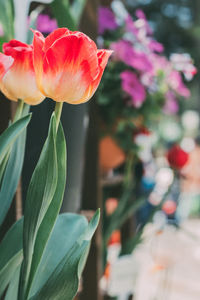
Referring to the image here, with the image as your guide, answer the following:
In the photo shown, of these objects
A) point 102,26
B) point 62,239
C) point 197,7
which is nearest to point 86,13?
point 102,26

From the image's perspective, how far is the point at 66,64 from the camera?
35cm

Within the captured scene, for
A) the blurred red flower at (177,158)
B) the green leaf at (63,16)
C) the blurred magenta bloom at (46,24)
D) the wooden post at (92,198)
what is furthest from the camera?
the blurred red flower at (177,158)

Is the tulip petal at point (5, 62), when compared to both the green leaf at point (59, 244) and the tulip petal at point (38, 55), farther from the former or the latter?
the green leaf at point (59, 244)

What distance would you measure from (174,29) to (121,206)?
4.21m

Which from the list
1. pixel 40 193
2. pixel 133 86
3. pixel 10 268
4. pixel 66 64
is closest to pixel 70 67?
pixel 66 64

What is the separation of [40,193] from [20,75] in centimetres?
11

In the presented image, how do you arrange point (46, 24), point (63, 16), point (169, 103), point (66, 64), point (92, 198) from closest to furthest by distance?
point (66, 64) → point (63, 16) → point (46, 24) → point (92, 198) → point (169, 103)

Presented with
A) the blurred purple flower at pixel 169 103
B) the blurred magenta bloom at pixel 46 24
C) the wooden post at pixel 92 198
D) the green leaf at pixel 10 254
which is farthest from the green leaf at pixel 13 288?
the blurred purple flower at pixel 169 103

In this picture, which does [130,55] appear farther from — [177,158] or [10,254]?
[10,254]

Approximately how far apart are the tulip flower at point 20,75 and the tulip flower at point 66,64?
0.9 inches

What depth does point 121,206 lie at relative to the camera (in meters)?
1.13

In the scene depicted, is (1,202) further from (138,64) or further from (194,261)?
(194,261)

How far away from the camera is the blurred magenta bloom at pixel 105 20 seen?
0.98m

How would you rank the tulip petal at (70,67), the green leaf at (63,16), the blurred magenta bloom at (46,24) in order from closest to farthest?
the tulip petal at (70,67)
the green leaf at (63,16)
the blurred magenta bloom at (46,24)
